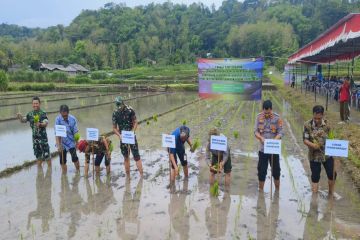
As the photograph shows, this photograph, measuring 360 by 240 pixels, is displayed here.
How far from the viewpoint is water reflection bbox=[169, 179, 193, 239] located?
499cm

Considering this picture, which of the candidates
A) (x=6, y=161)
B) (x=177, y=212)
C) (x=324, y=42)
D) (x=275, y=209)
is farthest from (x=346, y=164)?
(x=6, y=161)

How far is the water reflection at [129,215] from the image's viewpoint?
194 inches

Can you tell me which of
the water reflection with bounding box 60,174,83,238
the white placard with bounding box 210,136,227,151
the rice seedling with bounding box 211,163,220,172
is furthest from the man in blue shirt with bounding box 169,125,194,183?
the water reflection with bounding box 60,174,83,238

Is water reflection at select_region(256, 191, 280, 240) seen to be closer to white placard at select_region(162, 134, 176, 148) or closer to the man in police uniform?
the man in police uniform

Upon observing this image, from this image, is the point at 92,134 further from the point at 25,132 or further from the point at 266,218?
the point at 25,132

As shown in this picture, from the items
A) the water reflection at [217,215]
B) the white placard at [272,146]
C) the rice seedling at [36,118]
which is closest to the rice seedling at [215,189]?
the water reflection at [217,215]

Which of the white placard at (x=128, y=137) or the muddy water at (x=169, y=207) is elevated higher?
the white placard at (x=128, y=137)

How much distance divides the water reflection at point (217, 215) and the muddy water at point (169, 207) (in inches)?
0.5

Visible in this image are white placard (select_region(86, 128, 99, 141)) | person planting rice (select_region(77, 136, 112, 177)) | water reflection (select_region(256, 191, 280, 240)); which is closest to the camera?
water reflection (select_region(256, 191, 280, 240))

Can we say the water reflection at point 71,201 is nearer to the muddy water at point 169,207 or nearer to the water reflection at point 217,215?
the muddy water at point 169,207

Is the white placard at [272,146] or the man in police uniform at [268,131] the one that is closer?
the white placard at [272,146]

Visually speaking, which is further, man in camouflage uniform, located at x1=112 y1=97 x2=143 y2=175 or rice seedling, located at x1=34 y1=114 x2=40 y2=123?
rice seedling, located at x1=34 y1=114 x2=40 y2=123

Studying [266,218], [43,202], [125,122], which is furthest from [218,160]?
[43,202]

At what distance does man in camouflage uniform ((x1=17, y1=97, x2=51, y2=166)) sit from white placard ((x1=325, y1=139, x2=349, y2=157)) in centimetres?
561
